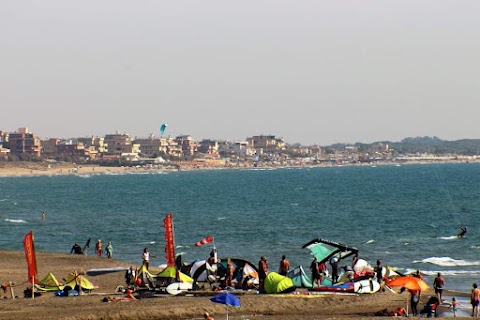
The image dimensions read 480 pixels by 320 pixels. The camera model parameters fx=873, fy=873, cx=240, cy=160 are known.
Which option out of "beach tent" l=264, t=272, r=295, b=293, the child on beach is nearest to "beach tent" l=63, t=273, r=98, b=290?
"beach tent" l=264, t=272, r=295, b=293

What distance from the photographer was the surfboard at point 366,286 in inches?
1217

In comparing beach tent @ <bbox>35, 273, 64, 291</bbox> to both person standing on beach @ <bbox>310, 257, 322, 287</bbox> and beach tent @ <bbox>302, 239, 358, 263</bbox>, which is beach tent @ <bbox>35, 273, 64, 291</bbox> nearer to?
person standing on beach @ <bbox>310, 257, 322, 287</bbox>

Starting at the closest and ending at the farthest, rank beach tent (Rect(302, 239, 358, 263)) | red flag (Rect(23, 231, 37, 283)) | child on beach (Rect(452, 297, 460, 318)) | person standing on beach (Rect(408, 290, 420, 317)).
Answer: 1. person standing on beach (Rect(408, 290, 420, 317))
2. child on beach (Rect(452, 297, 460, 318))
3. red flag (Rect(23, 231, 37, 283))
4. beach tent (Rect(302, 239, 358, 263))

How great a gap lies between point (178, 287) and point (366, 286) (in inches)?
263

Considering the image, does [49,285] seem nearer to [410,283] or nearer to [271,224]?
[410,283]

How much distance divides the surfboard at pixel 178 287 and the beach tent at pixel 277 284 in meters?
2.71

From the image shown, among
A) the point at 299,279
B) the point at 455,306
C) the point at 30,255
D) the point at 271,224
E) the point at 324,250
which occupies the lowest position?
the point at 271,224

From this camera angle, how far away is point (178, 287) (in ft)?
98.7

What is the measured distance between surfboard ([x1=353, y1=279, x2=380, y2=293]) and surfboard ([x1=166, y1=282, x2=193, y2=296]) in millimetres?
5864

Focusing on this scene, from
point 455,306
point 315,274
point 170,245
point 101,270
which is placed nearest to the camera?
point 455,306

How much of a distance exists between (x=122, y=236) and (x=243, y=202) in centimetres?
3942

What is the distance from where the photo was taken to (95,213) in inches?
3201

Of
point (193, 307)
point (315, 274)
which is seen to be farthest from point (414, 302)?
point (193, 307)

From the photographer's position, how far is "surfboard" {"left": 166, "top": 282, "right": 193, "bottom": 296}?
2992 centimetres
